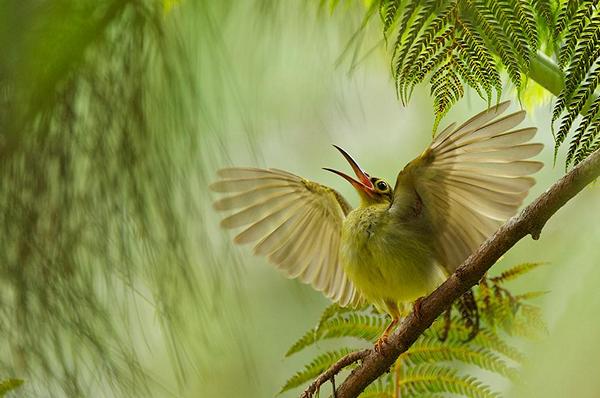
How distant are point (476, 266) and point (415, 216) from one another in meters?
0.65

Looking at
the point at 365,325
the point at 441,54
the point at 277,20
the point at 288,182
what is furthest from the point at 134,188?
the point at 288,182

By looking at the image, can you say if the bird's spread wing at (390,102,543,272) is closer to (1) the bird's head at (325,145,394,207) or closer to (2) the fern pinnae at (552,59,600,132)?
(1) the bird's head at (325,145,394,207)

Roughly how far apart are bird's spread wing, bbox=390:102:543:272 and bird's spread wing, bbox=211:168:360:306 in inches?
10.3

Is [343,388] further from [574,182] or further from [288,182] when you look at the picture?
[288,182]

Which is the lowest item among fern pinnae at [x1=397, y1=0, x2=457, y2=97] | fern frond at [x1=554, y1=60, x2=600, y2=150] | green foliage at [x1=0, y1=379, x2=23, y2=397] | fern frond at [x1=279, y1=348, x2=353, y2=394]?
fern frond at [x1=279, y1=348, x2=353, y2=394]

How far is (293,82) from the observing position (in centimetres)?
130

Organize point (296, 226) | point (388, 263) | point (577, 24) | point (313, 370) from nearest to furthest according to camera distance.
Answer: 1. point (577, 24)
2. point (313, 370)
3. point (388, 263)
4. point (296, 226)

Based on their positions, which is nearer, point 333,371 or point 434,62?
point 434,62

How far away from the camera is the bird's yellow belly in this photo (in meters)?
1.60

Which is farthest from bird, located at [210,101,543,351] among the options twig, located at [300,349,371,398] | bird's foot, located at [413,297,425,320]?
bird's foot, located at [413,297,425,320]

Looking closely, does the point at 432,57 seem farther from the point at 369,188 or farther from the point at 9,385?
the point at 369,188

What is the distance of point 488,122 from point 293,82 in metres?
0.32

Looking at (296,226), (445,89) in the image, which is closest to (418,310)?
(445,89)

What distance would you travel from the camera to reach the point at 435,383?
156 cm
